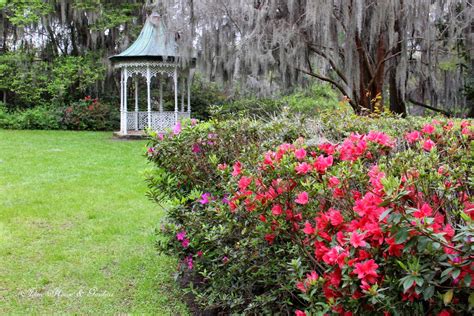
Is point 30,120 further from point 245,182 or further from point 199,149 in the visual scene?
point 245,182

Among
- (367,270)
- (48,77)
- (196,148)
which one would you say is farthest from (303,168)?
(48,77)

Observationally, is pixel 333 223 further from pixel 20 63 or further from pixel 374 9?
pixel 20 63

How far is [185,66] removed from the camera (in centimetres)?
1304

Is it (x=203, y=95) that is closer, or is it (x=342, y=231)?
(x=342, y=231)

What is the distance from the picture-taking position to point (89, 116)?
14930 millimetres

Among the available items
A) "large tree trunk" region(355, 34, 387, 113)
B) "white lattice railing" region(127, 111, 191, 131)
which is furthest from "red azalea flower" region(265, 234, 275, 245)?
"white lattice railing" region(127, 111, 191, 131)

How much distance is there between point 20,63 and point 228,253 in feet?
52.6

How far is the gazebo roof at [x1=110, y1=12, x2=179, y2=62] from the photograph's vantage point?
13.3 metres

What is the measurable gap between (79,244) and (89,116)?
456 inches

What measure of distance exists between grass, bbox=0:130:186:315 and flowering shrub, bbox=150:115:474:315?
582 mm

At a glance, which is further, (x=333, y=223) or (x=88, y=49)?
(x=88, y=49)

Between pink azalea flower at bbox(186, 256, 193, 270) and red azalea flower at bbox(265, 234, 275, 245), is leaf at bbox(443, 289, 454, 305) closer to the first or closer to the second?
red azalea flower at bbox(265, 234, 275, 245)

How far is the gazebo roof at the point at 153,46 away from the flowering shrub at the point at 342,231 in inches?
430

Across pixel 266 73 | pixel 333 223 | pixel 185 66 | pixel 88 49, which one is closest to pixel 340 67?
pixel 266 73
